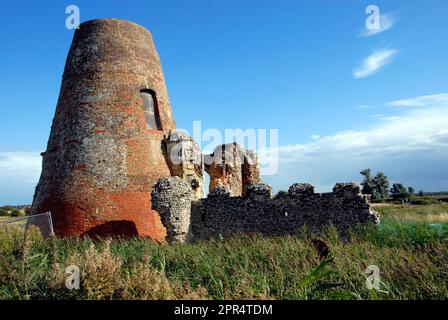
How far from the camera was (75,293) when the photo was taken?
5.07 meters

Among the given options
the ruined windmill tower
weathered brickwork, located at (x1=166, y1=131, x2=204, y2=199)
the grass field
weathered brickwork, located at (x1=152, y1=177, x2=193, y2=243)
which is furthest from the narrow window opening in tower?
the grass field

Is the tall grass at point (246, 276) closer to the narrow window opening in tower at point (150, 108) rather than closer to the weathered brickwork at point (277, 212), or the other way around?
the weathered brickwork at point (277, 212)

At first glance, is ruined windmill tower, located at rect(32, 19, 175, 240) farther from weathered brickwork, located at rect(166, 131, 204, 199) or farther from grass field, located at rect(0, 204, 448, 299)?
grass field, located at rect(0, 204, 448, 299)

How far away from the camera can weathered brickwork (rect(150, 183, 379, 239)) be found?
32.7 feet

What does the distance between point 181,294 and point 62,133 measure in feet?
33.7

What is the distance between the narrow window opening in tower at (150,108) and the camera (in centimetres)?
1406

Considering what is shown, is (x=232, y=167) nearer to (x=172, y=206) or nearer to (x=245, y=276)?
(x=172, y=206)

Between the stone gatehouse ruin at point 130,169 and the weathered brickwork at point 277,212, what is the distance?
0.03m

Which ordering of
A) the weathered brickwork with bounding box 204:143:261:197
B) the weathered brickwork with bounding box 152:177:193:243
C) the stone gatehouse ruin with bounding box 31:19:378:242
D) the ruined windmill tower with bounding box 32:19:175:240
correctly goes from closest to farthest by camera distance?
1. the stone gatehouse ruin with bounding box 31:19:378:242
2. the weathered brickwork with bounding box 152:177:193:243
3. the ruined windmill tower with bounding box 32:19:175:240
4. the weathered brickwork with bounding box 204:143:261:197

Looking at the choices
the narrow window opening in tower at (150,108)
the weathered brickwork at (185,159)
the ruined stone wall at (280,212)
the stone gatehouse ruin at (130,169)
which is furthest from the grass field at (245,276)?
the narrow window opening in tower at (150,108)

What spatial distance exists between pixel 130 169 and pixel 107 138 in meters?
1.26

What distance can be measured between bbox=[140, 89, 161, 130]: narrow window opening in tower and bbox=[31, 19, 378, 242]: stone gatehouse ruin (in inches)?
1.4

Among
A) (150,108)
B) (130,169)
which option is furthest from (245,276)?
(150,108)
